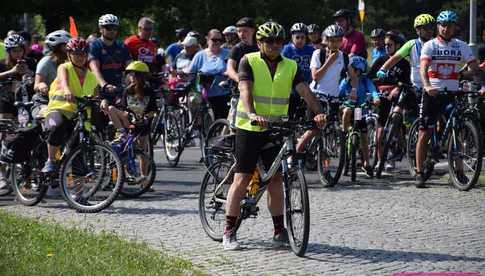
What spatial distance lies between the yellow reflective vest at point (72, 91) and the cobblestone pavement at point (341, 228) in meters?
1.08

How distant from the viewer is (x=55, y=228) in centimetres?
995

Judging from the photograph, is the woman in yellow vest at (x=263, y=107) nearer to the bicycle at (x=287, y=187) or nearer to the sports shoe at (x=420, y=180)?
the bicycle at (x=287, y=187)

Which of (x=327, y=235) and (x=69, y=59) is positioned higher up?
(x=69, y=59)

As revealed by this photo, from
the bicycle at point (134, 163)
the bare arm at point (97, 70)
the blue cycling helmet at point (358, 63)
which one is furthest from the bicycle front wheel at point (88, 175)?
the blue cycling helmet at point (358, 63)

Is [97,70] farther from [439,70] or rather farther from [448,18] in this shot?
[448,18]

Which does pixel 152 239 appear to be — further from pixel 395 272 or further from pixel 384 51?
pixel 384 51

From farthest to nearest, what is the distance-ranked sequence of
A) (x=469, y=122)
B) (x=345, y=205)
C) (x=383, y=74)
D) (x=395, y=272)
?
(x=383, y=74) < (x=469, y=122) < (x=345, y=205) < (x=395, y=272)

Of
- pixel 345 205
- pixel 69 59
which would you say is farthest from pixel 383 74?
pixel 69 59

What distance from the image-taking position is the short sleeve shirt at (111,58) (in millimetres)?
13078

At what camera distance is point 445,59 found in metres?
12.6

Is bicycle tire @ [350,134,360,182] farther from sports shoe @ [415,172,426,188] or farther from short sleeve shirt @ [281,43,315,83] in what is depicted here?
short sleeve shirt @ [281,43,315,83]

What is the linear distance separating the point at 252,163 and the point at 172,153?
23.7ft

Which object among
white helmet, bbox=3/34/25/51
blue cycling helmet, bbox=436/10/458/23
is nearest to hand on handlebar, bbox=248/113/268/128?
blue cycling helmet, bbox=436/10/458/23

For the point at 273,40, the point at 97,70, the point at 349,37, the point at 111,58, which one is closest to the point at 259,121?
the point at 273,40
